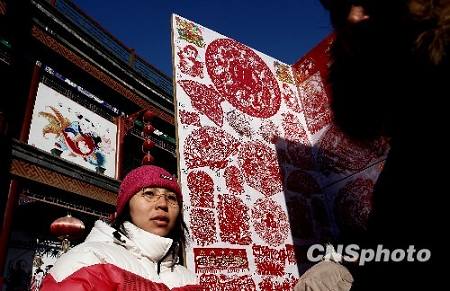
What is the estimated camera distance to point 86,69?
6.50 meters

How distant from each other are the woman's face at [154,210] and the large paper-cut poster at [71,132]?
4.42m

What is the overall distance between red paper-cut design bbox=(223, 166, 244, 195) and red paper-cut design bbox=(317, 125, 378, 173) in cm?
132

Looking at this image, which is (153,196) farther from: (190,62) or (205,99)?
(190,62)

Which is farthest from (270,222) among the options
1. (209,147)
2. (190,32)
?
(190,32)

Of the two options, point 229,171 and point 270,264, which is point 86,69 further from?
point 270,264

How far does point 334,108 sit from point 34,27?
6405 mm

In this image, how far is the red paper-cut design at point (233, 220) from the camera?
285cm

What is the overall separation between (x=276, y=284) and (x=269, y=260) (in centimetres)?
21

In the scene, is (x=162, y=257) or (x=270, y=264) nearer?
(x=162, y=257)

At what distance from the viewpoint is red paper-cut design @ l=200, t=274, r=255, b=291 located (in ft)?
7.97

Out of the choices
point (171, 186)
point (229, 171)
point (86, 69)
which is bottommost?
point (171, 186)

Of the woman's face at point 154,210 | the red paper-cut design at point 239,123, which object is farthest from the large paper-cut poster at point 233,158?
the woman's face at point 154,210

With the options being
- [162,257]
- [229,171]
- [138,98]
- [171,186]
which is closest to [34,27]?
[138,98]

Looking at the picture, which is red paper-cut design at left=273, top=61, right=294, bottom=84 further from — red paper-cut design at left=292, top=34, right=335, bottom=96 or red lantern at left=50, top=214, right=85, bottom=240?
red lantern at left=50, top=214, right=85, bottom=240
